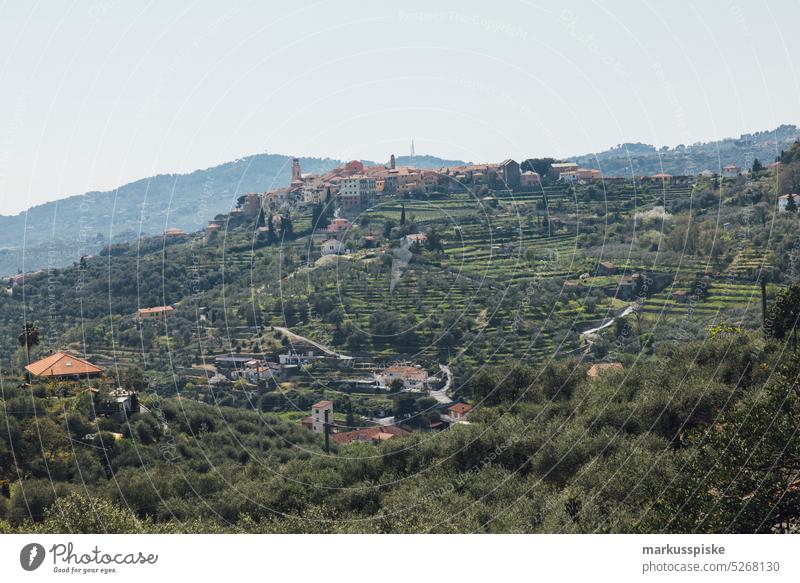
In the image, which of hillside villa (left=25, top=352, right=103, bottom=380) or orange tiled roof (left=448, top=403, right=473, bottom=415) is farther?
orange tiled roof (left=448, top=403, right=473, bottom=415)

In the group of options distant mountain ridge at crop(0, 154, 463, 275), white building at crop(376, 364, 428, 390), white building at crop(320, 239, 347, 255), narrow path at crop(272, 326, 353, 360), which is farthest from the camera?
distant mountain ridge at crop(0, 154, 463, 275)

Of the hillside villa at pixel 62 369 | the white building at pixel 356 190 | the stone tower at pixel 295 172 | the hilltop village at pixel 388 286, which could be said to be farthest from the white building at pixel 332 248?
the hillside villa at pixel 62 369

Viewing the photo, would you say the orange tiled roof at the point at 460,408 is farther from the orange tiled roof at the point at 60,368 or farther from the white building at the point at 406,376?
the orange tiled roof at the point at 60,368

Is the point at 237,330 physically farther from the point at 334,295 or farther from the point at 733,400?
the point at 733,400

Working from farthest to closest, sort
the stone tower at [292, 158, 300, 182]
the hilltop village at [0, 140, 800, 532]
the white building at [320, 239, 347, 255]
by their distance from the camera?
the stone tower at [292, 158, 300, 182]
the white building at [320, 239, 347, 255]
the hilltop village at [0, 140, 800, 532]

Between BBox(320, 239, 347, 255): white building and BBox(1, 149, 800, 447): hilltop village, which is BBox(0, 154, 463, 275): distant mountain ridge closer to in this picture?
BBox(1, 149, 800, 447): hilltop village

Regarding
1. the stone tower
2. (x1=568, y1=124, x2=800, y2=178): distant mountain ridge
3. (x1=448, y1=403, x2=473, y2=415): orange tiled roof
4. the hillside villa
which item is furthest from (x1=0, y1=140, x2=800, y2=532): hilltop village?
(x1=568, y1=124, x2=800, y2=178): distant mountain ridge

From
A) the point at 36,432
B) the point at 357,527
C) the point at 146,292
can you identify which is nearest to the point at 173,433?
the point at 36,432
